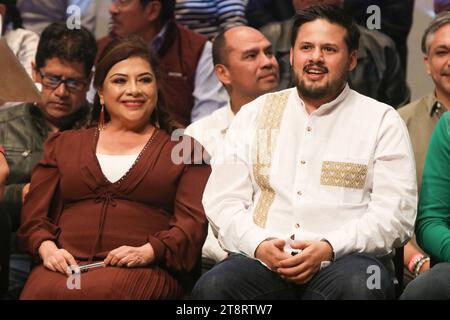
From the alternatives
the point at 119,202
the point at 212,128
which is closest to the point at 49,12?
the point at 212,128

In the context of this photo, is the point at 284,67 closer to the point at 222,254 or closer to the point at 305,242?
the point at 222,254

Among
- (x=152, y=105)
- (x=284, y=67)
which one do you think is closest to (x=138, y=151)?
(x=152, y=105)

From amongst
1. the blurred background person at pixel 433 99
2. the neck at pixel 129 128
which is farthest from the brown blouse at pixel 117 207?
the blurred background person at pixel 433 99

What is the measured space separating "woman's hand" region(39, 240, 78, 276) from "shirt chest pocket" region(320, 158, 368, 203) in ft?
2.71

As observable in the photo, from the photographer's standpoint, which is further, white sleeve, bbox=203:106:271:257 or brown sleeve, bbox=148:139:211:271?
brown sleeve, bbox=148:139:211:271

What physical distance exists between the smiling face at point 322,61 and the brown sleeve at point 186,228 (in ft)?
1.50

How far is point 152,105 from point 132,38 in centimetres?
27

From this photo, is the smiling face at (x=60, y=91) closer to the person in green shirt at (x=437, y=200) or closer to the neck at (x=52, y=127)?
the neck at (x=52, y=127)

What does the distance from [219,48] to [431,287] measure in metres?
1.66

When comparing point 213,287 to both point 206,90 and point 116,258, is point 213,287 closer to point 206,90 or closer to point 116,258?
point 116,258

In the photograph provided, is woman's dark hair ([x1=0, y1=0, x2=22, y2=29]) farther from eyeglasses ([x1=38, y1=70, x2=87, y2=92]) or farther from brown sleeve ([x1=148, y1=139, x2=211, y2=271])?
brown sleeve ([x1=148, y1=139, x2=211, y2=271])

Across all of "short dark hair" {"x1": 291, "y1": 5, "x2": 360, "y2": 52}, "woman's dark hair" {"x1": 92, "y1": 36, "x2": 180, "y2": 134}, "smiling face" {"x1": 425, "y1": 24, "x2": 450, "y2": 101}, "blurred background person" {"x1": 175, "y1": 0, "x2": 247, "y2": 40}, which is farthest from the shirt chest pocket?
"blurred background person" {"x1": 175, "y1": 0, "x2": 247, "y2": 40}

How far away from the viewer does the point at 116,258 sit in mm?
3113

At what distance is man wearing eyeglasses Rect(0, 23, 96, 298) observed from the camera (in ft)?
12.3
